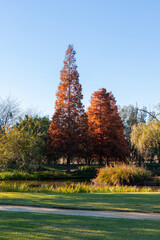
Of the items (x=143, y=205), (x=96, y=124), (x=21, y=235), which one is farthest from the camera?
(x=96, y=124)

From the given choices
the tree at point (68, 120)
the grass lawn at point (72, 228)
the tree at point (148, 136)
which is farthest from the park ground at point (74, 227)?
the tree at point (68, 120)

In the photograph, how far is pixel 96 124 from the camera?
1355 inches

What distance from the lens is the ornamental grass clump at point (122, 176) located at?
63.3 ft

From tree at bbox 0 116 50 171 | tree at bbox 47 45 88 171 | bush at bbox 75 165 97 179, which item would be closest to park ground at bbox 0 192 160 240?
tree at bbox 0 116 50 171

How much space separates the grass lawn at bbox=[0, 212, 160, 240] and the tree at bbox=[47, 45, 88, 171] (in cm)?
2380

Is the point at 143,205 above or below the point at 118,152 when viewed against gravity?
below

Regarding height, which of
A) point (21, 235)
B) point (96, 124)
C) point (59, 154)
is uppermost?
point (96, 124)

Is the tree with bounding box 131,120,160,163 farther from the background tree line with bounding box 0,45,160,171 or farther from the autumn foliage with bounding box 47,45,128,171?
the autumn foliage with bounding box 47,45,128,171

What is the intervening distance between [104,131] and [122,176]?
14785mm

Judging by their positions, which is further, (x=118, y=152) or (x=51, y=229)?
(x=118, y=152)

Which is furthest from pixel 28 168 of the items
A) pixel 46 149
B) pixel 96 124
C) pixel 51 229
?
pixel 51 229

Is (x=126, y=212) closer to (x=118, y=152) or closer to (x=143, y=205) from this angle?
(x=143, y=205)

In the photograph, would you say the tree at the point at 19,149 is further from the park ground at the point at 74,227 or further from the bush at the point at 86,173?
the park ground at the point at 74,227

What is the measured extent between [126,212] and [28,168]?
19967mm
